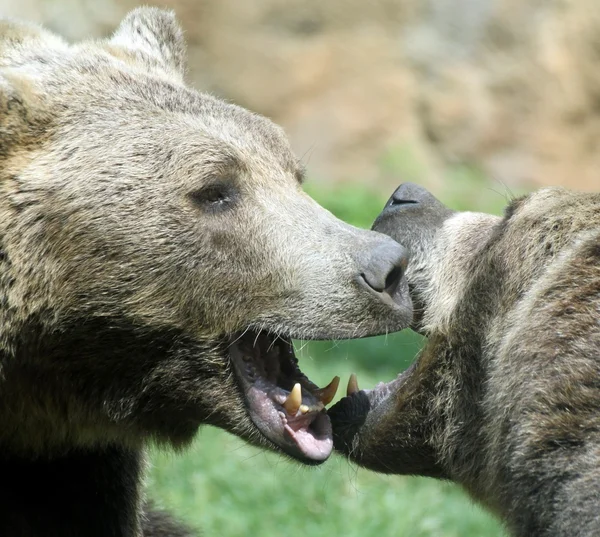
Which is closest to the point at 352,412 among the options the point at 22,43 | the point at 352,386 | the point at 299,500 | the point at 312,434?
the point at 352,386

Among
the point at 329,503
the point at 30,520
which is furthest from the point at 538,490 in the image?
the point at 329,503

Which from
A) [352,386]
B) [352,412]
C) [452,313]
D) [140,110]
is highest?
[140,110]

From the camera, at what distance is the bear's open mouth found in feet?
12.4

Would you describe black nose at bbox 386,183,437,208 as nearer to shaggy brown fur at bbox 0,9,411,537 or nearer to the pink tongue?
shaggy brown fur at bbox 0,9,411,537

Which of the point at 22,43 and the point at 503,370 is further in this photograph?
the point at 22,43

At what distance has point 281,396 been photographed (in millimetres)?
3887

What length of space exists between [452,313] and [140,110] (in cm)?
143

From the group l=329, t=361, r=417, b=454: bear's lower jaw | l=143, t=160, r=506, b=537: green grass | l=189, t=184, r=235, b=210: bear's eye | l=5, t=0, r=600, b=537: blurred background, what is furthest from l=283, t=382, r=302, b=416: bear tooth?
l=5, t=0, r=600, b=537: blurred background

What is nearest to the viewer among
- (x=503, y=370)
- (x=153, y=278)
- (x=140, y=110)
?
(x=503, y=370)

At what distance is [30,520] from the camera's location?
4.08m

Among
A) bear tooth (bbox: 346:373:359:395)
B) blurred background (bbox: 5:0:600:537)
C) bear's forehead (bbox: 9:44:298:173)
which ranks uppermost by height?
blurred background (bbox: 5:0:600:537)

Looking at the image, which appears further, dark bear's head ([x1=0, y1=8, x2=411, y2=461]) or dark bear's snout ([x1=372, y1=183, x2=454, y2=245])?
dark bear's snout ([x1=372, y1=183, x2=454, y2=245])

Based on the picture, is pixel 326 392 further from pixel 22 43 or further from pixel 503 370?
pixel 22 43

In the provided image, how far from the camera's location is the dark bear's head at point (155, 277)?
3.70m
